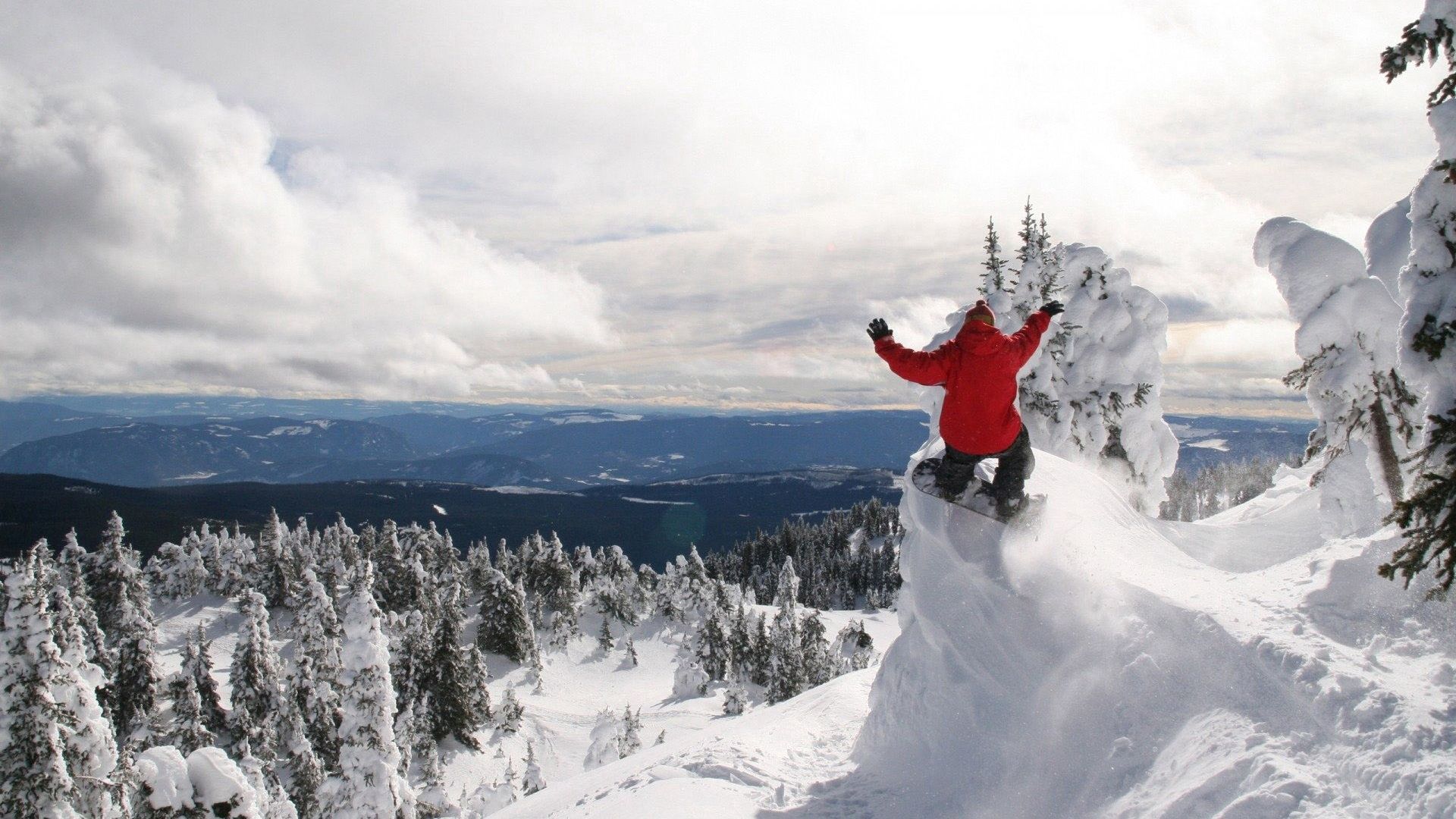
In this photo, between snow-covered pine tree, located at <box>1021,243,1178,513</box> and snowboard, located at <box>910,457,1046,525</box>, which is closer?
snowboard, located at <box>910,457,1046,525</box>

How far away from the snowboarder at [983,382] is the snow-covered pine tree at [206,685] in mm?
44343

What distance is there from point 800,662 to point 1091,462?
34.7 meters

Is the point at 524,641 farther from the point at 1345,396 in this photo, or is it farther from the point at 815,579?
the point at 1345,396

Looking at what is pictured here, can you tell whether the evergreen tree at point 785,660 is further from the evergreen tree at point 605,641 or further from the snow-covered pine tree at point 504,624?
the evergreen tree at point 605,641

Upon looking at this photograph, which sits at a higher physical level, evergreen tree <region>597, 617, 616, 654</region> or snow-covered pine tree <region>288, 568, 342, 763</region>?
snow-covered pine tree <region>288, 568, 342, 763</region>

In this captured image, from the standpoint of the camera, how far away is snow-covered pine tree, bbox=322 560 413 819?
21203 millimetres

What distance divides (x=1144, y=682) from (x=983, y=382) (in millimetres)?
3336

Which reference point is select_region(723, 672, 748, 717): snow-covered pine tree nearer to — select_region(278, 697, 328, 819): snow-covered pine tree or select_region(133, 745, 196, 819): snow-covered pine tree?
select_region(278, 697, 328, 819): snow-covered pine tree

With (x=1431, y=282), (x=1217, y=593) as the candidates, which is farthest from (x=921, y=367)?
(x=1431, y=282)

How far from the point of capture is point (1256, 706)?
5.14 meters

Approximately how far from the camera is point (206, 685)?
3756 centimetres

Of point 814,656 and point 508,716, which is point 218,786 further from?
point 814,656

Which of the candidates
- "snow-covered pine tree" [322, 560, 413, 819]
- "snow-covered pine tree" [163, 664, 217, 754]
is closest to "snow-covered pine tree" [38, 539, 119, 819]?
"snow-covered pine tree" [322, 560, 413, 819]

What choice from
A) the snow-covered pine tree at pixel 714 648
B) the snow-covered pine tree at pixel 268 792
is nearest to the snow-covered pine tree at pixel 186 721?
the snow-covered pine tree at pixel 268 792
